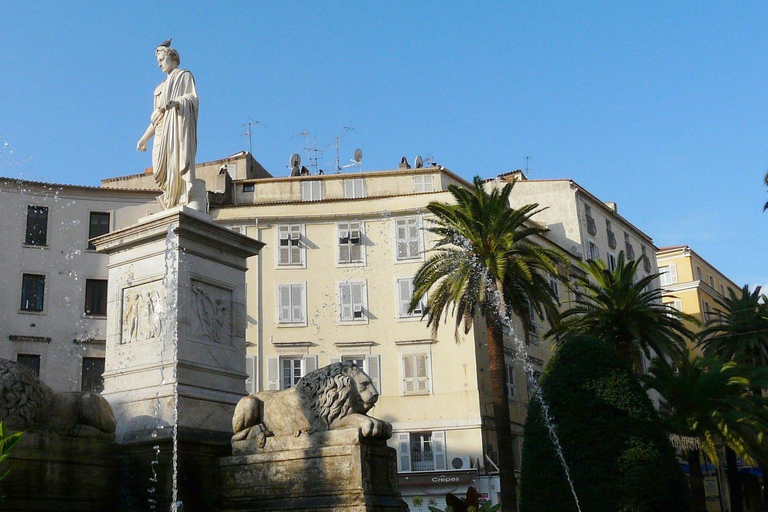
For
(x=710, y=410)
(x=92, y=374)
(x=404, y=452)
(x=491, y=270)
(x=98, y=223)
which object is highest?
(x=98, y=223)

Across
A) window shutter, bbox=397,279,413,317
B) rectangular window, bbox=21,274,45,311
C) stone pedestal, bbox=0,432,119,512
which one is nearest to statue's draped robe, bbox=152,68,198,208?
stone pedestal, bbox=0,432,119,512

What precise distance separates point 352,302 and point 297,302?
2704 millimetres

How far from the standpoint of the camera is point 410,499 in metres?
43.1

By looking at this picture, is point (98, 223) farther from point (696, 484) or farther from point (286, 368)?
point (696, 484)

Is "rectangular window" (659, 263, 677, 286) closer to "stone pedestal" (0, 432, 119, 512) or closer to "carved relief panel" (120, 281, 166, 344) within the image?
"carved relief panel" (120, 281, 166, 344)

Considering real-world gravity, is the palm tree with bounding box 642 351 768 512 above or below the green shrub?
above

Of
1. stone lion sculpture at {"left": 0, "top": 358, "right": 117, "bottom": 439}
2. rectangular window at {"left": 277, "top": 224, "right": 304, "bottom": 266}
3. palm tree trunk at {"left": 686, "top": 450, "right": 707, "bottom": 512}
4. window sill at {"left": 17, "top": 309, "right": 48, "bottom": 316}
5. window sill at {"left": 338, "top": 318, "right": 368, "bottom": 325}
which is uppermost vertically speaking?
rectangular window at {"left": 277, "top": 224, "right": 304, "bottom": 266}

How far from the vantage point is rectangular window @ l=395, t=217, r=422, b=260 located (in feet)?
153

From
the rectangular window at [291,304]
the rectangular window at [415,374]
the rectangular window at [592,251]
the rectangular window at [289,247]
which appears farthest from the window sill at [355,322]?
the rectangular window at [592,251]

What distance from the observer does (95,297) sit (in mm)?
44688

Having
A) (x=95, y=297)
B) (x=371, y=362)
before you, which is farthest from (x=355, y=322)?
(x=95, y=297)

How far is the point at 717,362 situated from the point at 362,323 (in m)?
16.6

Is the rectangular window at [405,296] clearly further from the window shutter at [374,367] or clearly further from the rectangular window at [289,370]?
the rectangular window at [289,370]

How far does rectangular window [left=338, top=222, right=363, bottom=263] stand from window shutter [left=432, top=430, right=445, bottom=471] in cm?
933
